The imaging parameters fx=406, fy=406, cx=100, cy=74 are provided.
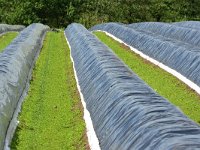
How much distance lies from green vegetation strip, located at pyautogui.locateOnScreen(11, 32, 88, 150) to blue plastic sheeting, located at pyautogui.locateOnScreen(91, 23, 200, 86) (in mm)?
5958

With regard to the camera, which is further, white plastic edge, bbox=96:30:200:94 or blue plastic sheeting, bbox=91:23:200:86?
blue plastic sheeting, bbox=91:23:200:86

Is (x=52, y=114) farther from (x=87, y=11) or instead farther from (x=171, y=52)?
(x=87, y=11)

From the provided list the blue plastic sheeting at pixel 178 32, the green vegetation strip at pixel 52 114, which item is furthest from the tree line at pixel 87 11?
the green vegetation strip at pixel 52 114

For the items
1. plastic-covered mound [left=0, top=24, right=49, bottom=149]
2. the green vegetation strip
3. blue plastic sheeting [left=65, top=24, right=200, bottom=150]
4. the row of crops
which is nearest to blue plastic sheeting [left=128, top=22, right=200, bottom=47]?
the row of crops

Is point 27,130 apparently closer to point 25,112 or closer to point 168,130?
point 25,112

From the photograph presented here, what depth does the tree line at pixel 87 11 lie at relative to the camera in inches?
2349

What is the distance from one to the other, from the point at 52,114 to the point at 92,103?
1723mm

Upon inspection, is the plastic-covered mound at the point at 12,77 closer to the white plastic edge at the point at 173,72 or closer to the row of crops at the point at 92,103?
the row of crops at the point at 92,103

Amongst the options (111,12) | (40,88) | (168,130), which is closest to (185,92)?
(40,88)

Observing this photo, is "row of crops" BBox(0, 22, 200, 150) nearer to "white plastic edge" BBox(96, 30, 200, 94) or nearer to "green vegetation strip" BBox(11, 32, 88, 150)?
"green vegetation strip" BBox(11, 32, 88, 150)

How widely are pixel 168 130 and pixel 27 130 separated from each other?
250 inches

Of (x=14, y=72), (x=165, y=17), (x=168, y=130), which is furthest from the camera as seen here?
(x=165, y=17)

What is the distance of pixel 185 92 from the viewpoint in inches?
759

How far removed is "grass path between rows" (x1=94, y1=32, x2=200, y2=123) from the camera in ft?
56.6
